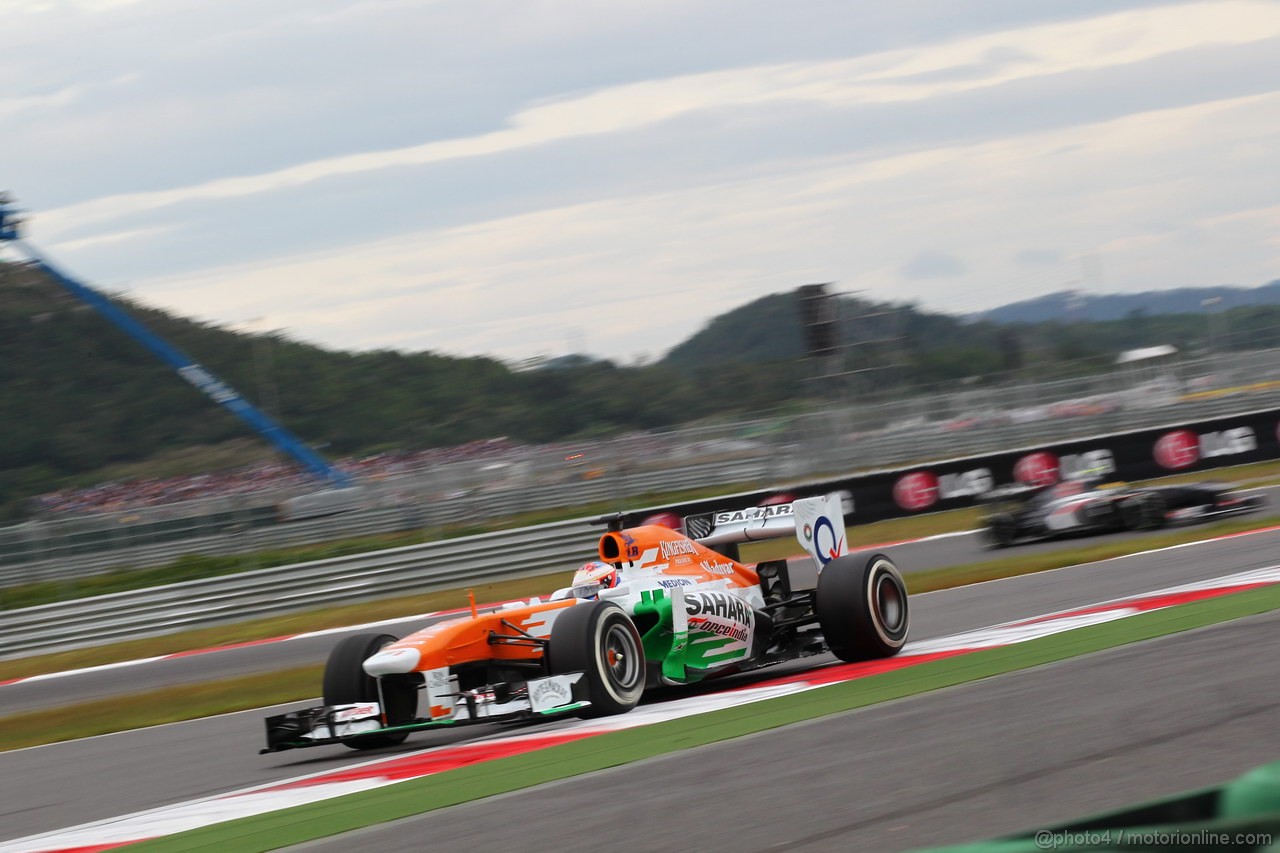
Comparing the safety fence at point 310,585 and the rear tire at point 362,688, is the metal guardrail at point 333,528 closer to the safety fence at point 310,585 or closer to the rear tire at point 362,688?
the safety fence at point 310,585

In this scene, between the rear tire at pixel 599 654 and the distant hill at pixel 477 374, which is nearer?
the rear tire at pixel 599 654

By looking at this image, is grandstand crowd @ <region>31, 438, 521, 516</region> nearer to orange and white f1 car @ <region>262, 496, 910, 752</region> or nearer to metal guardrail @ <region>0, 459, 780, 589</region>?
metal guardrail @ <region>0, 459, 780, 589</region>

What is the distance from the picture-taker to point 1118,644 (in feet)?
24.5

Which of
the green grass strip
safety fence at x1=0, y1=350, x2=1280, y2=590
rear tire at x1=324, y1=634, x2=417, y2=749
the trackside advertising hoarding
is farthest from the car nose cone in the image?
safety fence at x1=0, y1=350, x2=1280, y2=590

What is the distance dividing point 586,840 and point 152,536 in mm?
19123

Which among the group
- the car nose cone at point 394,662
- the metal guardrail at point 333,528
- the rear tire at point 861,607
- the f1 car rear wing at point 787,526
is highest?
the metal guardrail at point 333,528

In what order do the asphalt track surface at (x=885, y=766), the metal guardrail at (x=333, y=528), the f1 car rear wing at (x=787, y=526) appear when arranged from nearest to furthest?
the asphalt track surface at (x=885, y=766)
the f1 car rear wing at (x=787, y=526)
the metal guardrail at (x=333, y=528)

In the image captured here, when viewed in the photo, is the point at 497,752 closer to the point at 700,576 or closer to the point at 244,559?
the point at 700,576

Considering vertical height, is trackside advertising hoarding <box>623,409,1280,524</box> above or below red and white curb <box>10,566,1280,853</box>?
above

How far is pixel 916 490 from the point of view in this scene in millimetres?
21562

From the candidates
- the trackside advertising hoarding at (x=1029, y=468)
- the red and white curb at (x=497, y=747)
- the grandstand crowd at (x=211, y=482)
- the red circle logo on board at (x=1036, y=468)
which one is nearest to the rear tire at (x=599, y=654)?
the red and white curb at (x=497, y=747)

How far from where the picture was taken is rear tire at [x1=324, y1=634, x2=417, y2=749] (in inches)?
302

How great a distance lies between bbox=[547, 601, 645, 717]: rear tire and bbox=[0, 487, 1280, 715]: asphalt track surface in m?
7.44

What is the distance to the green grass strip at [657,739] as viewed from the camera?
5375 mm
